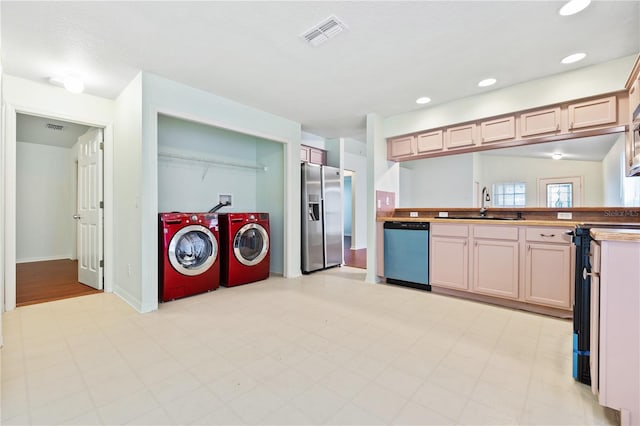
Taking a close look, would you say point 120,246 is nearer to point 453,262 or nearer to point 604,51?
point 453,262

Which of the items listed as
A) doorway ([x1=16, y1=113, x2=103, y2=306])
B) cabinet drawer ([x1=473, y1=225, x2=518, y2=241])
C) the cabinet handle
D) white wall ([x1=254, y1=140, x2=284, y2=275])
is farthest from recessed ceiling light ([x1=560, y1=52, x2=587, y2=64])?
doorway ([x1=16, y1=113, x2=103, y2=306])

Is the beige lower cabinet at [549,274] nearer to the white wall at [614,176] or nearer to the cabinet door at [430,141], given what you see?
the white wall at [614,176]

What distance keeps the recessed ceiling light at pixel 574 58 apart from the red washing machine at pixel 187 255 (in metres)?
3.72

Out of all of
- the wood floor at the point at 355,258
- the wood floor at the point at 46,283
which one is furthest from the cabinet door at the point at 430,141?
the wood floor at the point at 46,283

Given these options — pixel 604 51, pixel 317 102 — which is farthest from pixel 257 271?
pixel 604 51

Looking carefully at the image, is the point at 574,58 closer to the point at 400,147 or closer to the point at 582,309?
the point at 400,147

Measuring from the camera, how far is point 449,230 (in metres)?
3.26

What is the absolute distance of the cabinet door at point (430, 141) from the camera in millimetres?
3553

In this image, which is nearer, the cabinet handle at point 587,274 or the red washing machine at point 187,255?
the cabinet handle at point 587,274

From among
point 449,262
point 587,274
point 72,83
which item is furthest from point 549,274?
point 72,83

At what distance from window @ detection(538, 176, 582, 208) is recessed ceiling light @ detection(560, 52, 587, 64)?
1.58 meters

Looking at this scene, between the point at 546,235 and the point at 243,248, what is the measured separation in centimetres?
329

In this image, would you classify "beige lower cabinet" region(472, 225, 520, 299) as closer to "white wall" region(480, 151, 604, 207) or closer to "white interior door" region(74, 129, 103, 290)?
"white wall" region(480, 151, 604, 207)

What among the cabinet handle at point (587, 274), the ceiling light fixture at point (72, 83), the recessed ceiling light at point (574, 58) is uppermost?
the recessed ceiling light at point (574, 58)
